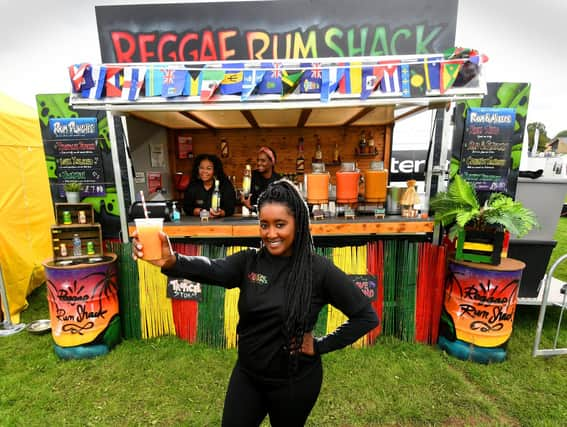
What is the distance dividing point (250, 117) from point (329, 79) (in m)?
1.61

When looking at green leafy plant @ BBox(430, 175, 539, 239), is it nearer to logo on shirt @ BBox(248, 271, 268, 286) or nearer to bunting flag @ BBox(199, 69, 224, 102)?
logo on shirt @ BBox(248, 271, 268, 286)

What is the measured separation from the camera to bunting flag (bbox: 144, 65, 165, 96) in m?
2.78

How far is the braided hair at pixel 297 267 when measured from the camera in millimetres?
1347

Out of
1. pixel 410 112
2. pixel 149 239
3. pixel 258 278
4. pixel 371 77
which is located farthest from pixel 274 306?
pixel 410 112

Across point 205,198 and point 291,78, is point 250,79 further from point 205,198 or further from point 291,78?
point 205,198

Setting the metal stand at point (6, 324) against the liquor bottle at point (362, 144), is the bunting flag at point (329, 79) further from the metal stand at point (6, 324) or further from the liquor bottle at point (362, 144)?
the metal stand at point (6, 324)

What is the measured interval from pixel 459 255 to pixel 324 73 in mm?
2179

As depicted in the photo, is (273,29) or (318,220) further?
(273,29)

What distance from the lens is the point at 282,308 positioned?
4.41 feet

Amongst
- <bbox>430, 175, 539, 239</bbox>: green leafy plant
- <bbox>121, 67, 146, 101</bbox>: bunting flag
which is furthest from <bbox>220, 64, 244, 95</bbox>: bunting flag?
<bbox>430, 175, 539, 239</bbox>: green leafy plant

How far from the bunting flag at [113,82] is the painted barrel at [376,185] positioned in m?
2.55

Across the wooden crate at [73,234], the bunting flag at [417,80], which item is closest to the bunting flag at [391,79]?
the bunting flag at [417,80]

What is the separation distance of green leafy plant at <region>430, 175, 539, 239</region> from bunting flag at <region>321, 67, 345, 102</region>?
148 cm

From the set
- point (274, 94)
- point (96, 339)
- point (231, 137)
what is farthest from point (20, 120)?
point (274, 94)
